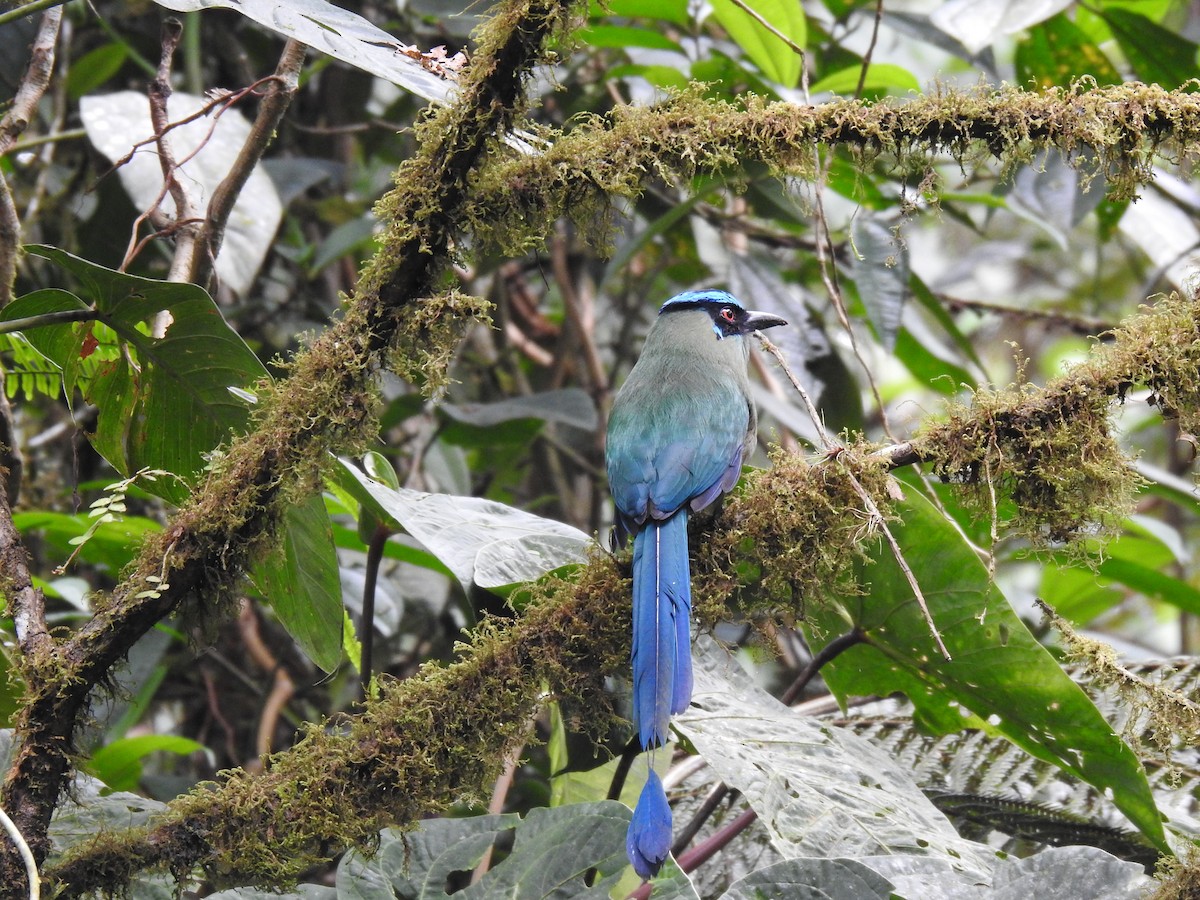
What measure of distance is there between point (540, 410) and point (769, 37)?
1.44 m

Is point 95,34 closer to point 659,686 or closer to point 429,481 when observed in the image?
point 429,481

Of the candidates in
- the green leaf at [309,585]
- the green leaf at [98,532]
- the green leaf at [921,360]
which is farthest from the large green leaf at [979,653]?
the green leaf at [921,360]

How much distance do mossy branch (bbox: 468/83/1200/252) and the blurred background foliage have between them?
96 centimetres

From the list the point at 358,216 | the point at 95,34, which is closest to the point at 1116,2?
the point at 358,216

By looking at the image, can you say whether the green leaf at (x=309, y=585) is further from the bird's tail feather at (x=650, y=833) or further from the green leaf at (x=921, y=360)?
the green leaf at (x=921, y=360)

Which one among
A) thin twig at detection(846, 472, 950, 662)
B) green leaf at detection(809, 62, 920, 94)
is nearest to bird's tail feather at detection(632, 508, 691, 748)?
thin twig at detection(846, 472, 950, 662)

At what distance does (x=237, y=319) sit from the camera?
4.51 meters

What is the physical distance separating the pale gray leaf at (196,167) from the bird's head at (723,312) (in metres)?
1.15

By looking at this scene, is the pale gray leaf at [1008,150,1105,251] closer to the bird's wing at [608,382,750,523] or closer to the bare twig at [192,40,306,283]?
the bird's wing at [608,382,750,523]

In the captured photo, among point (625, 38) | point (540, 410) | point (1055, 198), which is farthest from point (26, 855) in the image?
point (1055, 198)

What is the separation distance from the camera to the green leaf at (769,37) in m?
3.56

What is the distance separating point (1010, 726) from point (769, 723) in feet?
1.74

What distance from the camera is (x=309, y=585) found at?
6.95 ft

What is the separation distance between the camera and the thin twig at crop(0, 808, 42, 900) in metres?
1.58
